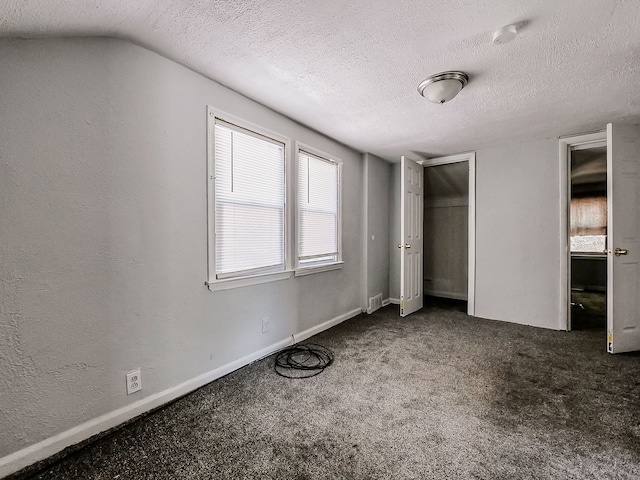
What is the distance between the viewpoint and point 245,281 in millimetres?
2402

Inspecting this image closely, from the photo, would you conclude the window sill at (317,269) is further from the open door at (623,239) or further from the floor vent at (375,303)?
the open door at (623,239)

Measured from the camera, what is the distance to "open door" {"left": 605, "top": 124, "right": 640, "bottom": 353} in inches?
104

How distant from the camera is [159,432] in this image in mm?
1616

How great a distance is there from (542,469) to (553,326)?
2.65 metres

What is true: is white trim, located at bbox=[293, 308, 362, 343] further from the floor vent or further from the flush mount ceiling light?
the flush mount ceiling light

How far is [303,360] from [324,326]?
2.67 ft

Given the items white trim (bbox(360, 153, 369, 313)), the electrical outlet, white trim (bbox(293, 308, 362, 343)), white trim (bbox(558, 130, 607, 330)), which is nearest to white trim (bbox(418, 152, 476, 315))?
white trim (bbox(558, 130, 607, 330))

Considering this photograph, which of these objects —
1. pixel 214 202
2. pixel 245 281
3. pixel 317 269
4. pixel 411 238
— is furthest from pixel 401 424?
pixel 411 238

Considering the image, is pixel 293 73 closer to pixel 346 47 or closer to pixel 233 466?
pixel 346 47

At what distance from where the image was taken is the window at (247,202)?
2260 mm

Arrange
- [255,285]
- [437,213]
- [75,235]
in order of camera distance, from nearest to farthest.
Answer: [75,235]
[255,285]
[437,213]

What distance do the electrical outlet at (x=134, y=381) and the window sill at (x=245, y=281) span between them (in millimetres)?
678

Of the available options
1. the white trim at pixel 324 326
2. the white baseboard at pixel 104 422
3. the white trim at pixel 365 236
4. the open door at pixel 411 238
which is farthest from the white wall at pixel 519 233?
the white baseboard at pixel 104 422

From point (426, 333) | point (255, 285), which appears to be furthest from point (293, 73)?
point (426, 333)
